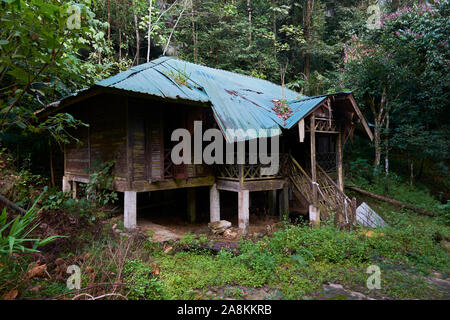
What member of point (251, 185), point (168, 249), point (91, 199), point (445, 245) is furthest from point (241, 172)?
point (445, 245)

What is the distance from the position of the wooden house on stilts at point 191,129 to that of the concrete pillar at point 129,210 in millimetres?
29

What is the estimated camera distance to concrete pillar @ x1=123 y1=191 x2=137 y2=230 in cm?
802

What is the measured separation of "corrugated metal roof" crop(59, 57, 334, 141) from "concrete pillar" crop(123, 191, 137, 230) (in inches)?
129

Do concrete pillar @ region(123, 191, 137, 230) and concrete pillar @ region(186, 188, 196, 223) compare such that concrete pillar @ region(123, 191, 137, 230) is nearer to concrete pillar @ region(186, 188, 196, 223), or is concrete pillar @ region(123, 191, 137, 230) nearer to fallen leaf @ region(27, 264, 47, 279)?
concrete pillar @ region(186, 188, 196, 223)

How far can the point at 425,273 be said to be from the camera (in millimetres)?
5789

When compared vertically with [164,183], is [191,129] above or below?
above

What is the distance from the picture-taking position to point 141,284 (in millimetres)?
4285

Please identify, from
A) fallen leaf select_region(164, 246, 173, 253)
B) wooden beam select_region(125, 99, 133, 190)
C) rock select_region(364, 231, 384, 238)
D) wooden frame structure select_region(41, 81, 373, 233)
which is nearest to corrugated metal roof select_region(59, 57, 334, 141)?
wooden frame structure select_region(41, 81, 373, 233)

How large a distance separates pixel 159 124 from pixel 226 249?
14.9 ft

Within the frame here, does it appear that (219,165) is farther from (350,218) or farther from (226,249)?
(350,218)

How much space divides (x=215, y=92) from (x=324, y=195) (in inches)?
214

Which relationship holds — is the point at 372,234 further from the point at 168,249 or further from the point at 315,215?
the point at 168,249

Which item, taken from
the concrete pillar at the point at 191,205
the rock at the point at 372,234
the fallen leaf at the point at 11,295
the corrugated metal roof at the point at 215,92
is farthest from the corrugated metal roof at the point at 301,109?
the fallen leaf at the point at 11,295
